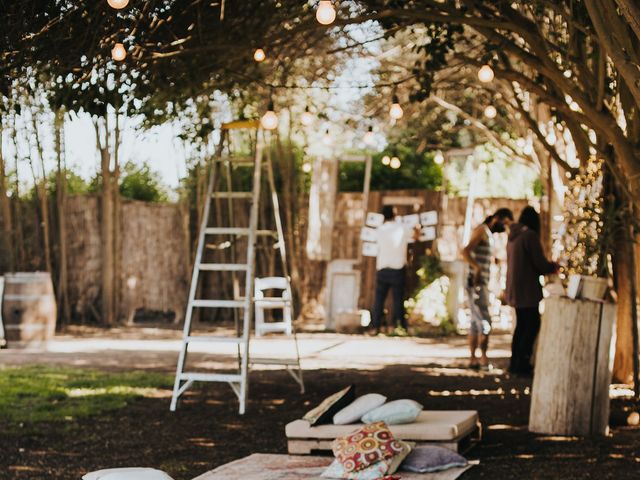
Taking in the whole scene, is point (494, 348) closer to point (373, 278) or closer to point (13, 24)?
point (373, 278)

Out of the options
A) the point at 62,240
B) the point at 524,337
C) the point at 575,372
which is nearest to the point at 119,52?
the point at 575,372

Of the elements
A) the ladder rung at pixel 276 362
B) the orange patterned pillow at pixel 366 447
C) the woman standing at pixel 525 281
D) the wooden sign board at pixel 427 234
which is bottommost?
the orange patterned pillow at pixel 366 447

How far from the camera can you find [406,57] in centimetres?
1822

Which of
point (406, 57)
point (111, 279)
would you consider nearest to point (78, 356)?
point (111, 279)

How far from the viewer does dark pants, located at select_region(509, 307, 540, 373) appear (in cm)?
1104

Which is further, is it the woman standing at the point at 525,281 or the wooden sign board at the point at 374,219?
the wooden sign board at the point at 374,219

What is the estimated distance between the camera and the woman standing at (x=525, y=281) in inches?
426

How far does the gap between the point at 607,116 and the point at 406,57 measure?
419 inches

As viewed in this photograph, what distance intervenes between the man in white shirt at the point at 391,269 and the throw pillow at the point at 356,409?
938 centimetres

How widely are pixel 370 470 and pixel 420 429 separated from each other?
0.80m

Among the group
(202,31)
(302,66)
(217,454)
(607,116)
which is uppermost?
(302,66)

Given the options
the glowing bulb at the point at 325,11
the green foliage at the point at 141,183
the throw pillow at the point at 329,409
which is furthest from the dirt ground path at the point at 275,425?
the green foliage at the point at 141,183

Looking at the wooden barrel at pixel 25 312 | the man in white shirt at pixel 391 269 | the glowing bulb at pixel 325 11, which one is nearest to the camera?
the glowing bulb at pixel 325 11

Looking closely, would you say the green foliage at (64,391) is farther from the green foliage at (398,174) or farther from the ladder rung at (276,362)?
the green foliage at (398,174)
